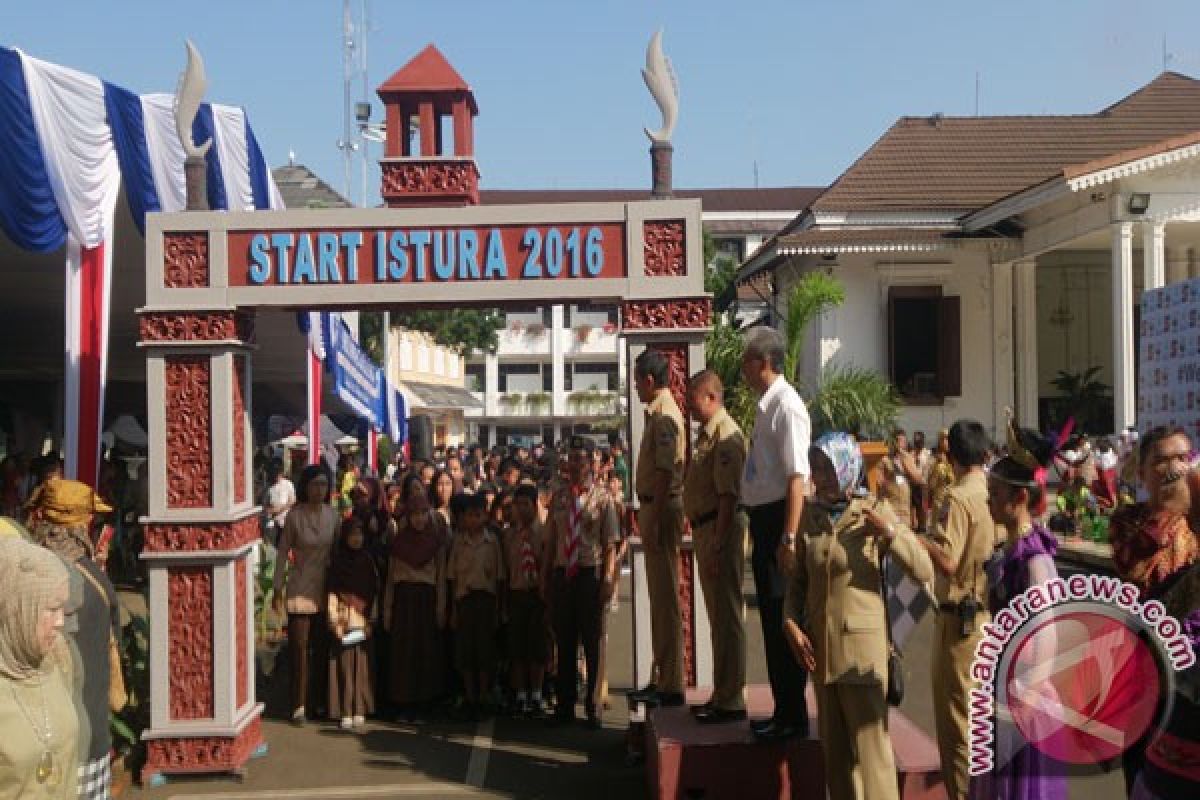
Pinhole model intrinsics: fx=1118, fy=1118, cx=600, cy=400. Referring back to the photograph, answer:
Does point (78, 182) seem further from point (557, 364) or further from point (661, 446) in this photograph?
point (557, 364)

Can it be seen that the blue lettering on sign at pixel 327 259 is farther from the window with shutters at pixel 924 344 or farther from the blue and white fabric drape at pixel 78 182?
the window with shutters at pixel 924 344

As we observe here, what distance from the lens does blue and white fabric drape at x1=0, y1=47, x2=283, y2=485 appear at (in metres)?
7.19

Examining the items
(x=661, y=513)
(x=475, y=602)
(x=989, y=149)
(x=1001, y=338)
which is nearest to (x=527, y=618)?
(x=475, y=602)

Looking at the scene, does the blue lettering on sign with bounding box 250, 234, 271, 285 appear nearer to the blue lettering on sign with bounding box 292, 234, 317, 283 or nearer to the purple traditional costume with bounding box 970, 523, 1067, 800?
the blue lettering on sign with bounding box 292, 234, 317, 283

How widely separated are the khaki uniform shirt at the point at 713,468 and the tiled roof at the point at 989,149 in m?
15.7

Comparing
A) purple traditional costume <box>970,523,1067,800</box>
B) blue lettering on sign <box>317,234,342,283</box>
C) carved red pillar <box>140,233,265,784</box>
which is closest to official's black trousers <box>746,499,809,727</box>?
purple traditional costume <box>970,523,1067,800</box>

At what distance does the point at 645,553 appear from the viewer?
→ 19.8 feet

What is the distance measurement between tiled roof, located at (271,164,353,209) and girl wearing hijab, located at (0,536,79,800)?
843 inches

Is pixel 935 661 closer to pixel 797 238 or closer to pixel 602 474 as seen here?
pixel 602 474

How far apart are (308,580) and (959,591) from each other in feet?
14.9

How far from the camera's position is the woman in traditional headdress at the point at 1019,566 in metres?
4.04

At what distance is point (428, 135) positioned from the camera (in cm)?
683

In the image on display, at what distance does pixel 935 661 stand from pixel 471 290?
3.23 meters

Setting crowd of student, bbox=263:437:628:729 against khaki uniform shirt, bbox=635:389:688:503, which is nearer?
khaki uniform shirt, bbox=635:389:688:503
